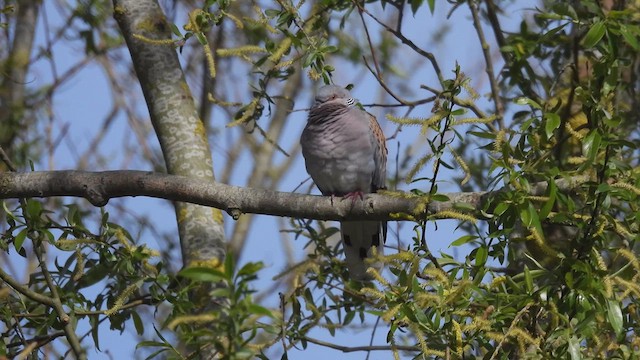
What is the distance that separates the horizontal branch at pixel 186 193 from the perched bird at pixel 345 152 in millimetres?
957

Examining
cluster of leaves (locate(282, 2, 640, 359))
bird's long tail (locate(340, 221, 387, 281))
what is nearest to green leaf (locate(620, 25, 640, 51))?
cluster of leaves (locate(282, 2, 640, 359))

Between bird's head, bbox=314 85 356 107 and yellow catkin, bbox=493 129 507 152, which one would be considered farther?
bird's head, bbox=314 85 356 107

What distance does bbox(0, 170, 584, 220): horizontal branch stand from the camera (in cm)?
295

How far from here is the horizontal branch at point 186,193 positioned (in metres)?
2.95

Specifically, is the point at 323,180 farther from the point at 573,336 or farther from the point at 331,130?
the point at 573,336

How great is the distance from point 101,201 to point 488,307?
49.4 inches

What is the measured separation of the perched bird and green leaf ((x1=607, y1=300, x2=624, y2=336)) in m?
1.62

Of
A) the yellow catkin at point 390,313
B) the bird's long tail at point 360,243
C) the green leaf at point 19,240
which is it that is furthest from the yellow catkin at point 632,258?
the green leaf at point 19,240

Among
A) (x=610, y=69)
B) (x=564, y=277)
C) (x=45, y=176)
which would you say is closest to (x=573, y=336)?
(x=564, y=277)

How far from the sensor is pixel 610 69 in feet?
8.99

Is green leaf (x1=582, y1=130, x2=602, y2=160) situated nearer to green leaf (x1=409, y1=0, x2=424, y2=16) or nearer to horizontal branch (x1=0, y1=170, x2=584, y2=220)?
horizontal branch (x1=0, y1=170, x2=584, y2=220)

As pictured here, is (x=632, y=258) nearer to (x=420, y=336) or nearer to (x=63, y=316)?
(x=420, y=336)

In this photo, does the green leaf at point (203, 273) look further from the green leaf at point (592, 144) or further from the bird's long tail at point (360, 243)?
the bird's long tail at point (360, 243)

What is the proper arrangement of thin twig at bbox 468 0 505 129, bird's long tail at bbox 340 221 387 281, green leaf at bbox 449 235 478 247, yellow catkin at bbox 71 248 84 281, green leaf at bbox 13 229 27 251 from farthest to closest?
thin twig at bbox 468 0 505 129 → bird's long tail at bbox 340 221 387 281 → yellow catkin at bbox 71 248 84 281 → green leaf at bbox 13 229 27 251 → green leaf at bbox 449 235 478 247
